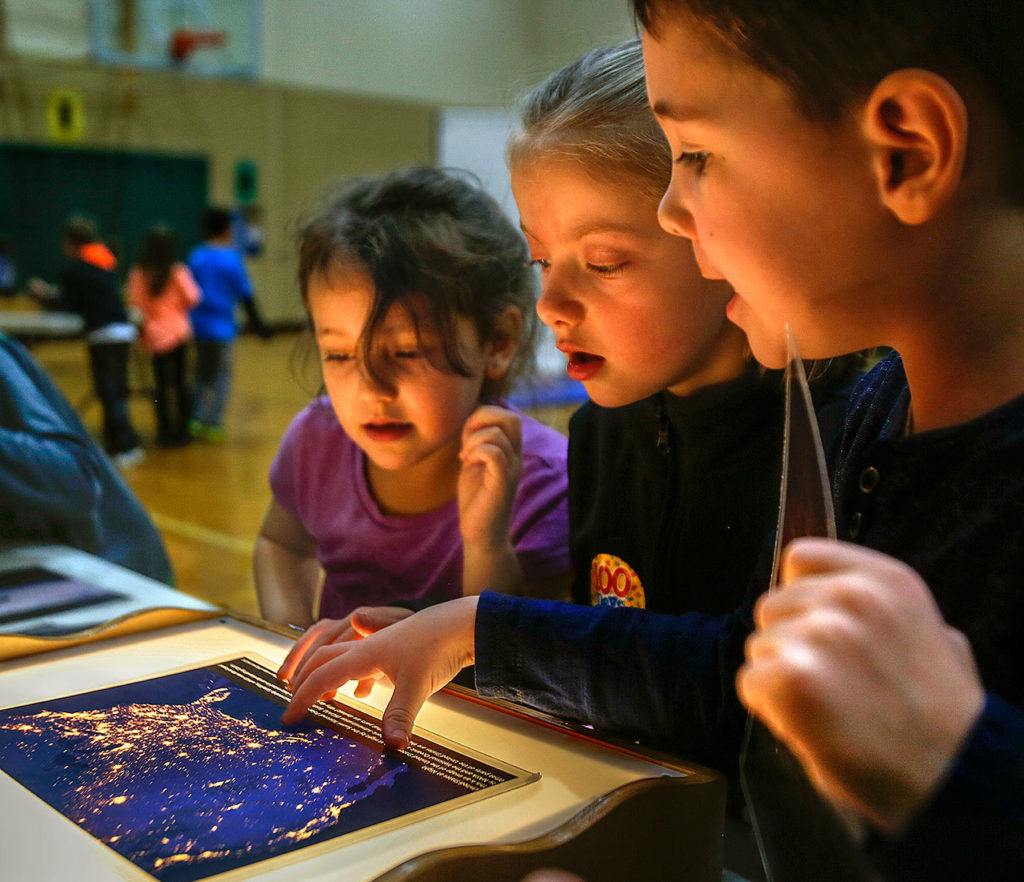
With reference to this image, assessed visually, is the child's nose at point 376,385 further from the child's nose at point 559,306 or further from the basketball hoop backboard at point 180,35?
the basketball hoop backboard at point 180,35

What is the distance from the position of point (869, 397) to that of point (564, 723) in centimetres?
25

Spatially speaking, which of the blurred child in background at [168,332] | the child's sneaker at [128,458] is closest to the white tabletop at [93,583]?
the child's sneaker at [128,458]

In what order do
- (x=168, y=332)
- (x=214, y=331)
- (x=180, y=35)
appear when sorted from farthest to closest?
1. (x=180, y=35)
2. (x=214, y=331)
3. (x=168, y=332)

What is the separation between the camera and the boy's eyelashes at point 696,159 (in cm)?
49

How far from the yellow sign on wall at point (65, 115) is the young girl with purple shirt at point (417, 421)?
7459 mm

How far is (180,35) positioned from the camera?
7.98 m

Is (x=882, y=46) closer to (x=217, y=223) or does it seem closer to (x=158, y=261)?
(x=158, y=261)

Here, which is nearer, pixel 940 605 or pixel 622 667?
pixel 940 605

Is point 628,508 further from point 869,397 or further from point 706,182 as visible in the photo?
point 706,182

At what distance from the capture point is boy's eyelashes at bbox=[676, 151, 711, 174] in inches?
19.3

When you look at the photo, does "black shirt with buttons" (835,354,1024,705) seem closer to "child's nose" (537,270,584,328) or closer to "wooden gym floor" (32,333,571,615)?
"child's nose" (537,270,584,328)

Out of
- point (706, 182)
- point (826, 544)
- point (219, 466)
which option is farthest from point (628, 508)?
point (219, 466)

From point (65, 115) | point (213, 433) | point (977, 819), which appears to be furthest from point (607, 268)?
point (65, 115)

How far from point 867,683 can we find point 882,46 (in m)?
0.25
